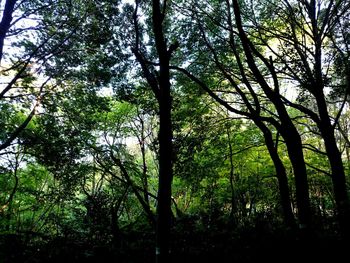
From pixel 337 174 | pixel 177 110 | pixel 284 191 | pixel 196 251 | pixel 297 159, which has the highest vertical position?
pixel 177 110

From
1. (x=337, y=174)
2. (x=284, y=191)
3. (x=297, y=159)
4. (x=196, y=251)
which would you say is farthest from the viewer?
(x=284, y=191)

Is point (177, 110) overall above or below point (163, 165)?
above

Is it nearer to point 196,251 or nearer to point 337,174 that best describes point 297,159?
point 337,174

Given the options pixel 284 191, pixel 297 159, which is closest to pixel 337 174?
pixel 284 191

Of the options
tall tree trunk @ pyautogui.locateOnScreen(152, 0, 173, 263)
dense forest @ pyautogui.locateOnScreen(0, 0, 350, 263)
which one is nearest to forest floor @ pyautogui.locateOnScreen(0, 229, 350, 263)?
dense forest @ pyautogui.locateOnScreen(0, 0, 350, 263)

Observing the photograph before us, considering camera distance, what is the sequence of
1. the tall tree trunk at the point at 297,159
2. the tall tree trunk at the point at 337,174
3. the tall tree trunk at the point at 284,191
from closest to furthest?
1. the tall tree trunk at the point at 297,159
2. the tall tree trunk at the point at 337,174
3. the tall tree trunk at the point at 284,191

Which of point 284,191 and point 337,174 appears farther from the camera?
point 284,191

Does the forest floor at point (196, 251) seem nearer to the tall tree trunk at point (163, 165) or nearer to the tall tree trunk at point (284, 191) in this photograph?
the tall tree trunk at point (284, 191)

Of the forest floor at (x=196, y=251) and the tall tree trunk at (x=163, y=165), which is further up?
the tall tree trunk at (x=163, y=165)

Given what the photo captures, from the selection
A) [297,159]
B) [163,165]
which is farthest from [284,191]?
[163,165]

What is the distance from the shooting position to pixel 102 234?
368 inches

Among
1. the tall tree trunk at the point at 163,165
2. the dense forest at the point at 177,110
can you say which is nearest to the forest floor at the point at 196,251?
the dense forest at the point at 177,110

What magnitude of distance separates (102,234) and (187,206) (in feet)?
35.4

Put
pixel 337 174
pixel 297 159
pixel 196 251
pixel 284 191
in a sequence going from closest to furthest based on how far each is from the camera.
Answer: pixel 297 159 < pixel 196 251 < pixel 337 174 < pixel 284 191
